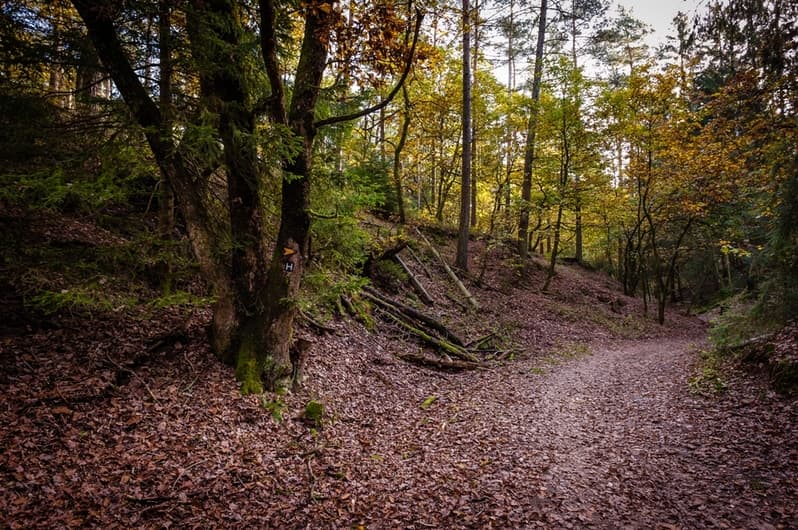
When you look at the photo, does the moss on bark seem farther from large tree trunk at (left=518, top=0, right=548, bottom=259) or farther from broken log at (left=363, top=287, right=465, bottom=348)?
large tree trunk at (left=518, top=0, right=548, bottom=259)

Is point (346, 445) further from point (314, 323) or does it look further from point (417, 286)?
point (417, 286)

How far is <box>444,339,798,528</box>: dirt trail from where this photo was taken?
4.34 metres

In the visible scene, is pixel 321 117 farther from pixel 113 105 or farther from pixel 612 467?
pixel 612 467

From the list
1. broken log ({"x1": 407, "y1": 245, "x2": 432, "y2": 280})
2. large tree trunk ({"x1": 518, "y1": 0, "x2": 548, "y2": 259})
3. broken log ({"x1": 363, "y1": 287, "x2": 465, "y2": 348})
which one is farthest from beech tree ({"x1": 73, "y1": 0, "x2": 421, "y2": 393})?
large tree trunk ({"x1": 518, "y1": 0, "x2": 548, "y2": 259})

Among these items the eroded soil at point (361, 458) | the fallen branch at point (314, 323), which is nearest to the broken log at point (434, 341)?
the fallen branch at point (314, 323)

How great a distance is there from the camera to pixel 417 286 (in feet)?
44.6

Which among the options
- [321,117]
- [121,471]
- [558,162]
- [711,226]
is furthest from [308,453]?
[711,226]

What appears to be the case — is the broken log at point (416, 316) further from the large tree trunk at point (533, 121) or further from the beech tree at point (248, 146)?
the large tree trunk at point (533, 121)

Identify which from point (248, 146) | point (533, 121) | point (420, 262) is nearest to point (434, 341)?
point (420, 262)

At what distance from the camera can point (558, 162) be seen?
753 inches

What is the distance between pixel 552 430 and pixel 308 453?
4.17m

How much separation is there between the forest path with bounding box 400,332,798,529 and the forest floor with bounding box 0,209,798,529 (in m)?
0.03

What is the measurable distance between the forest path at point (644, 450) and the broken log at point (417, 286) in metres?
4.22

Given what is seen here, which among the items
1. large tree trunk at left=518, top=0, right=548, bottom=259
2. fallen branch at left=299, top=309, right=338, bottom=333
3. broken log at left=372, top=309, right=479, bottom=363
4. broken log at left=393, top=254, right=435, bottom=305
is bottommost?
broken log at left=372, top=309, right=479, bottom=363
